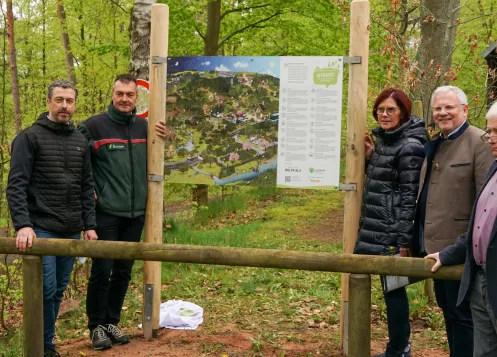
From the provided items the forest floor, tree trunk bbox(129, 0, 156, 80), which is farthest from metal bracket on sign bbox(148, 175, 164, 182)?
tree trunk bbox(129, 0, 156, 80)

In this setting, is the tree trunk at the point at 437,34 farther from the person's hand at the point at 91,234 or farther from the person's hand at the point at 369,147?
the person's hand at the point at 91,234

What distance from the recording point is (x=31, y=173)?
401 cm

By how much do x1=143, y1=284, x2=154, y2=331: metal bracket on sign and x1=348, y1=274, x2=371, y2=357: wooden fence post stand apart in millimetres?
2190

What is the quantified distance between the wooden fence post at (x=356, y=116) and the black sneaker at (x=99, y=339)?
2005 mm

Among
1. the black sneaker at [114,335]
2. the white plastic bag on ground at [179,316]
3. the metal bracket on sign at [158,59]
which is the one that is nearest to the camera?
the black sneaker at [114,335]

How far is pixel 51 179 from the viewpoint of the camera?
4047 mm

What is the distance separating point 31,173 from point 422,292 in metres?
4.50

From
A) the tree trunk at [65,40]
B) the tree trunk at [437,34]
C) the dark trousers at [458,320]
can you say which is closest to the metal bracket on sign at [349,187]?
the dark trousers at [458,320]

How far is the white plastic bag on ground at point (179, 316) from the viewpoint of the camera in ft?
17.1

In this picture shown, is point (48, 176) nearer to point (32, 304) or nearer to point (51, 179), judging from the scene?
point (51, 179)

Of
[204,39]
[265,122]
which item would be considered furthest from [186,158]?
[204,39]

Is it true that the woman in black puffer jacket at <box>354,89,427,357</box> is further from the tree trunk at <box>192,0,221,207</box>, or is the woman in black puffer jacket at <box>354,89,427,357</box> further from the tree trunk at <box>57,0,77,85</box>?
the tree trunk at <box>57,0,77,85</box>

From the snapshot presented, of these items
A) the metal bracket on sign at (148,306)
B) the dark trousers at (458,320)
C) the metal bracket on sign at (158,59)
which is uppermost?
the metal bracket on sign at (158,59)

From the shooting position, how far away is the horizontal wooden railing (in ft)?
10.3
